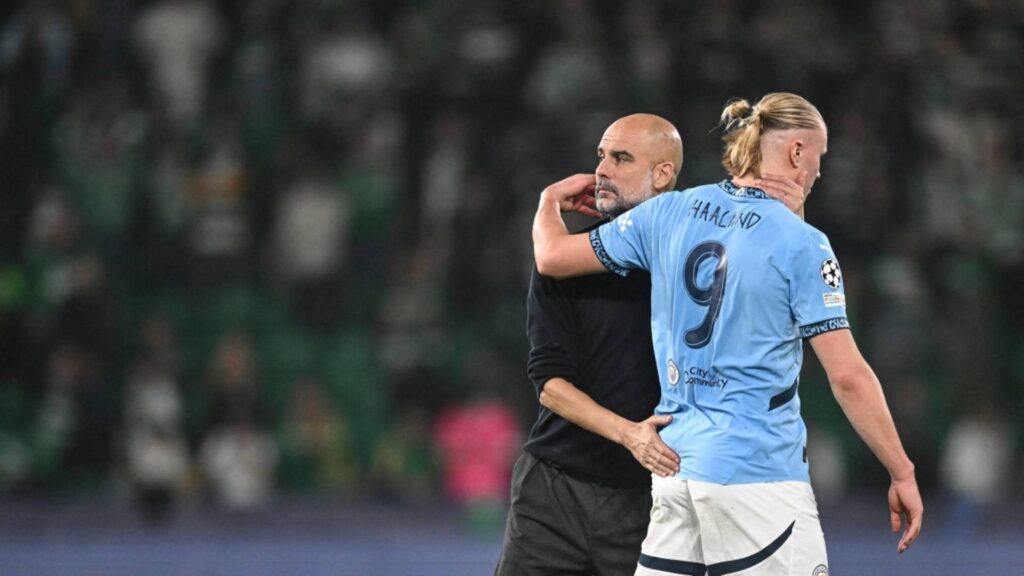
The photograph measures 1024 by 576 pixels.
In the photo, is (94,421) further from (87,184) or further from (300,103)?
(300,103)

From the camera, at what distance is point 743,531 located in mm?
4070

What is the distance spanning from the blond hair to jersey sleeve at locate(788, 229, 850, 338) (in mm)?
358

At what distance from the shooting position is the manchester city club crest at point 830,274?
4043 millimetres

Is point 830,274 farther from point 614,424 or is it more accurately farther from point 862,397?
point 614,424

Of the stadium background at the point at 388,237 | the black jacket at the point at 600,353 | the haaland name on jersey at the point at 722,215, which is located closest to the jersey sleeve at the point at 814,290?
the haaland name on jersey at the point at 722,215

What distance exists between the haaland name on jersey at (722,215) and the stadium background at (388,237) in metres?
6.54

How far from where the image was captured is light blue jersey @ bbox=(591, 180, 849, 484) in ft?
13.3

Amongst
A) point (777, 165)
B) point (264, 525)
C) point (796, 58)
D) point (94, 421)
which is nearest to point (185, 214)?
point (94, 421)

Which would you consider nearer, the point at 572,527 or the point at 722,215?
the point at 722,215

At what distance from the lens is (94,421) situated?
1161 cm

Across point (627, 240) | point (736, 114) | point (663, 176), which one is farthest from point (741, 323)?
point (663, 176)

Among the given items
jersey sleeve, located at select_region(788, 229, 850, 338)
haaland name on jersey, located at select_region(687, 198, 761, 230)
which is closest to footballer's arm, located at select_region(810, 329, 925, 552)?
jersey sleeve, located at select_region(788, 229, 850, 338)

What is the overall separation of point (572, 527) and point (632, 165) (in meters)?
1.19

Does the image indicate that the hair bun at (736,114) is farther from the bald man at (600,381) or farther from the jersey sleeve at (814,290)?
the jersey sleeve at (814,290)
